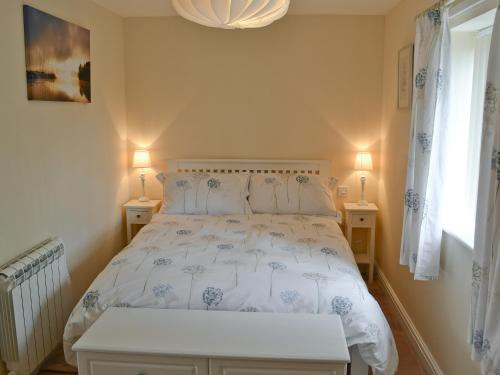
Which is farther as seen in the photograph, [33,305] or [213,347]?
[33,305]

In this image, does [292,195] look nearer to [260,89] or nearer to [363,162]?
[363,162]

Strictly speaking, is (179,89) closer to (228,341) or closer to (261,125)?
(261,125)

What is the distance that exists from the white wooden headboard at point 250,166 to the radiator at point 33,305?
4.96 feet

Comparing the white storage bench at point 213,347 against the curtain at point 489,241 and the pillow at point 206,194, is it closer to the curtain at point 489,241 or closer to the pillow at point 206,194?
the curtain at point 489,241

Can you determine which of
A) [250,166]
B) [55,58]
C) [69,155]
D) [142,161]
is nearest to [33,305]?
[69,155]

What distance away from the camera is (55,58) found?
2.80 m

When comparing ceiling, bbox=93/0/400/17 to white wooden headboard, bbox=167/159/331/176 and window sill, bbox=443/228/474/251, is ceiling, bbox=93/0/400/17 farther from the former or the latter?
window sill, bbox=443/228/474/251

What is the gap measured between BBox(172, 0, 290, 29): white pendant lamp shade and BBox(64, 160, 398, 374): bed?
4.29ft

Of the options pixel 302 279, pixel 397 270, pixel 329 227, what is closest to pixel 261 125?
pixel 329 227

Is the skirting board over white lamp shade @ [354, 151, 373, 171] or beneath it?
beneath

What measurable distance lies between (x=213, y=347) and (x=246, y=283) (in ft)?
1.56

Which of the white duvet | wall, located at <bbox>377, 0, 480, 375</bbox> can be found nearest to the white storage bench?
the white duvet

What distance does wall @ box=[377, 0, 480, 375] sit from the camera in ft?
7.12

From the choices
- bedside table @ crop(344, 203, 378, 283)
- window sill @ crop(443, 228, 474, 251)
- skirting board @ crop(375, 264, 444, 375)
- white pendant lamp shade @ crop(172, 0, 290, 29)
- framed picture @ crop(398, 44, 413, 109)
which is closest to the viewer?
window sill @ crop(443, 228, 474, 251)
